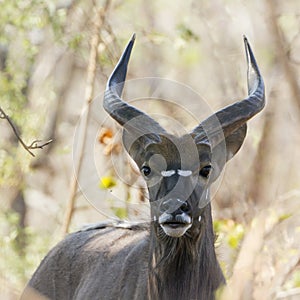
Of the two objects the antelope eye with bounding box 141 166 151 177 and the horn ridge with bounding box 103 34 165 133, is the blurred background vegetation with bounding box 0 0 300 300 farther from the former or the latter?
the horn ridge with bounding box 103 34 165 133

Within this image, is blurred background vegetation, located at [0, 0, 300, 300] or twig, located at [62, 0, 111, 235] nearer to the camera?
blurred background vegetation, located at [0, 0, 300, 300]

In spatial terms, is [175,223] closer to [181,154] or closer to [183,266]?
[181,154]

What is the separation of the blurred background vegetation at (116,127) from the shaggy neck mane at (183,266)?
0.24 metres

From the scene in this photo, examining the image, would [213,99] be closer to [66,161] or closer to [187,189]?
[66,161]

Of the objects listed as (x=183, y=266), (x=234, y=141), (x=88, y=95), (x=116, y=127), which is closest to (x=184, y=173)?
(x=183, y=266)

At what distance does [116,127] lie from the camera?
39.8 ft

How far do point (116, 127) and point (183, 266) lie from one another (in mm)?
4336

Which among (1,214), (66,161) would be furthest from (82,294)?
(66,161)

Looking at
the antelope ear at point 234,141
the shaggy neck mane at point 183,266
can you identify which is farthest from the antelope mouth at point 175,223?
the antelope ear at point 234,141

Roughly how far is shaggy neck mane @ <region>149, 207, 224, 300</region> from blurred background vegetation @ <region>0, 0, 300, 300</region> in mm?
244

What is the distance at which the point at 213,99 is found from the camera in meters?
15.2

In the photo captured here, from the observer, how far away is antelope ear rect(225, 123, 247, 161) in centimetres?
837

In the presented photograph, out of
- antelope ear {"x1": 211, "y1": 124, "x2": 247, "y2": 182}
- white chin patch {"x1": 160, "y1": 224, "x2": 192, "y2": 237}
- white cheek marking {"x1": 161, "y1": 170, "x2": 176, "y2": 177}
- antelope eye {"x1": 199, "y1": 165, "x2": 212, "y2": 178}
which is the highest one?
antelope ear {"x1": 211, "y1": 124, "x2": 247, "y2": 182}

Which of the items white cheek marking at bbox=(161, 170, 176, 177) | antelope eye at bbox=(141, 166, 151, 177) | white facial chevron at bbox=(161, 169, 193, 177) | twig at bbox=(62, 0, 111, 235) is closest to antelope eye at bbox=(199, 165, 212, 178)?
white facial chevron at bbox=(161, 169, 193, 177)
